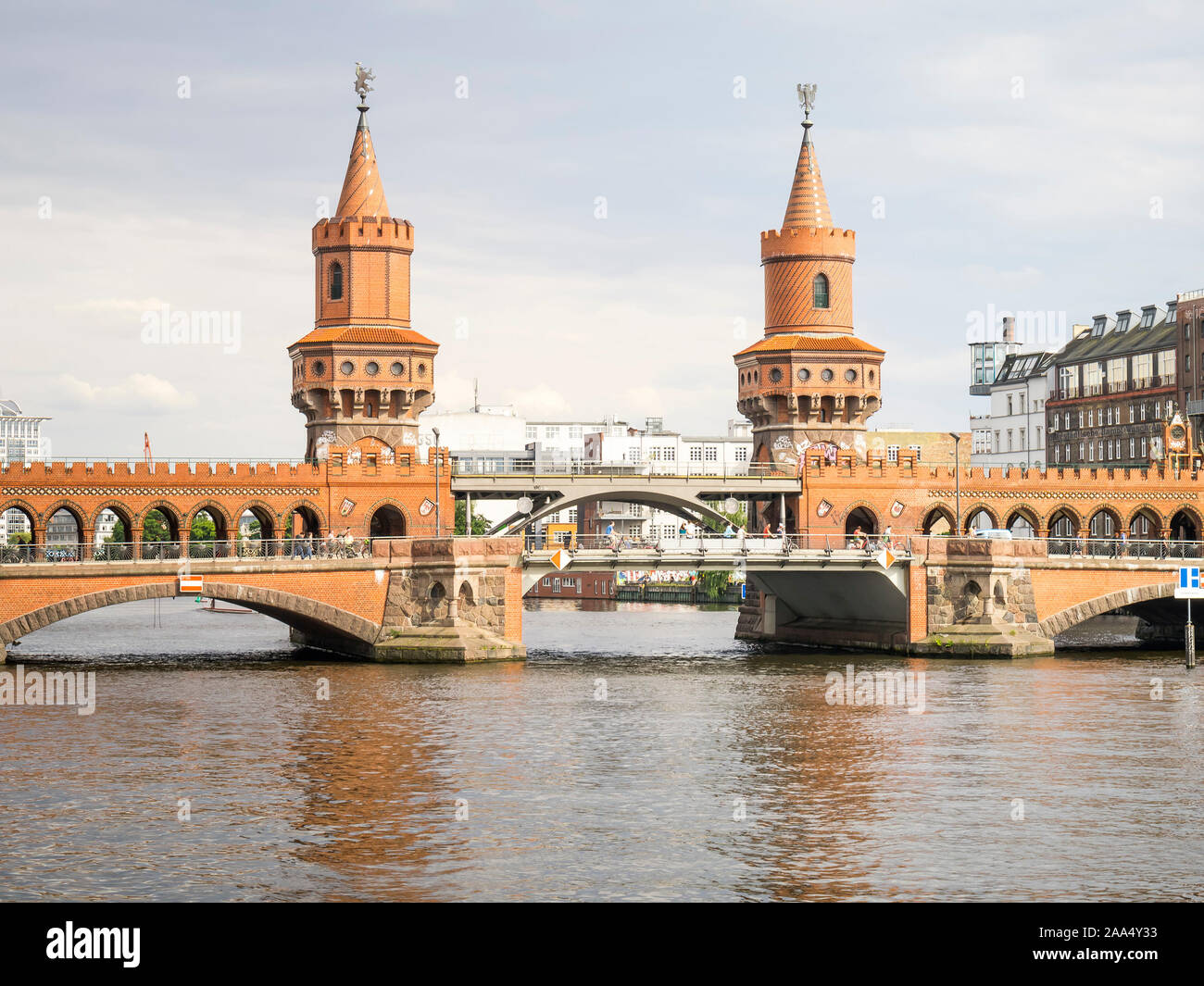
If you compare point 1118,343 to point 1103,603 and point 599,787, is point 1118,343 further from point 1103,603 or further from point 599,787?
point 599,787

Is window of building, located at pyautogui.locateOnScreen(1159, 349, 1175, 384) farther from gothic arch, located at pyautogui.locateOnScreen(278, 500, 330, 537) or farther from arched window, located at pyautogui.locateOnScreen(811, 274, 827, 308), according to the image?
gothic arch, located at pyautogui.locateOnScreen(278, 500, 330, 537)

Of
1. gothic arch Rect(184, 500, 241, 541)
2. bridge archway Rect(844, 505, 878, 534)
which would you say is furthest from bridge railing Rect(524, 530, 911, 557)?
gothic arch Rect(184, 500, 241, 541)

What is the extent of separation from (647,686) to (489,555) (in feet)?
43.0

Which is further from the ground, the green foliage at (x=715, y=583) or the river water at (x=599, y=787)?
the green foliage at (x=715, y=583)

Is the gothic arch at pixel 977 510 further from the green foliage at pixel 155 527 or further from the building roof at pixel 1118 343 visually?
the green foliage at pixel 155 527

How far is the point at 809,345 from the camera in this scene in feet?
321

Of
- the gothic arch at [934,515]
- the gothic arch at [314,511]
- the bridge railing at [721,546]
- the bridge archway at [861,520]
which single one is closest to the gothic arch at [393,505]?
the gothic arch at [314,511]

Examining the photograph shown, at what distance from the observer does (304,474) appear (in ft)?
282

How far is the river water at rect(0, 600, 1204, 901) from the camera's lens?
1324 inches

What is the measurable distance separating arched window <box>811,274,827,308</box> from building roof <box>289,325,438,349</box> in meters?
23.2

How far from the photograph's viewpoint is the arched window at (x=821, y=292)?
3912 inches

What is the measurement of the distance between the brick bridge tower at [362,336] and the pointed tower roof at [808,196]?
23238 mm

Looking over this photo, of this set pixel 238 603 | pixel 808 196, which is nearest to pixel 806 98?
pixel 808 196

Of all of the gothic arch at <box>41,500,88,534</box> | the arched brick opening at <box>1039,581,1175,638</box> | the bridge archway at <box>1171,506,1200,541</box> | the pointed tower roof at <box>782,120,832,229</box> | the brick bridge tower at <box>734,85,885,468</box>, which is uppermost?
the pointed tower roof at <box>782,120,832,229</box>
